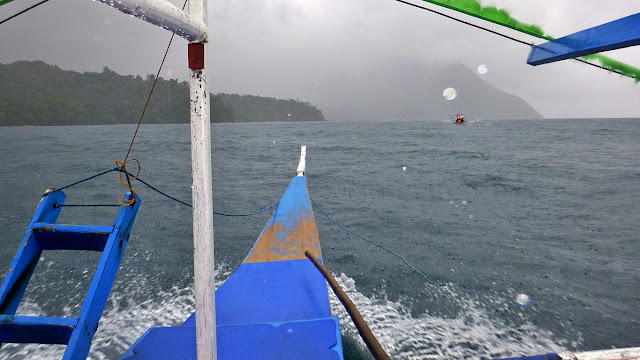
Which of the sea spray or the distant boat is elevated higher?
the distant boat

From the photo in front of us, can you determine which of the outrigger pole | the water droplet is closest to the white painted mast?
the outrigger pole

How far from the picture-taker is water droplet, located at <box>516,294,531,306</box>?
7.15m

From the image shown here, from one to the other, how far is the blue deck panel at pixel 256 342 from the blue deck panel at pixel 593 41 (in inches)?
129

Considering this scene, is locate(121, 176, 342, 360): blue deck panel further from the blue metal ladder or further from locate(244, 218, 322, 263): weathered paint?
the blue metal ladder

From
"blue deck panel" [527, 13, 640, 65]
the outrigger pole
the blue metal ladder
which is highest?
"blue deck panel" [527, 13, 640, 65]

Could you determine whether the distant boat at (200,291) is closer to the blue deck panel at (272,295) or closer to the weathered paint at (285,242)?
the blue deck panel at (272,295)

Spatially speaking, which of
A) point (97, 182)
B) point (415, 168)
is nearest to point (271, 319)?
point (97, 182)

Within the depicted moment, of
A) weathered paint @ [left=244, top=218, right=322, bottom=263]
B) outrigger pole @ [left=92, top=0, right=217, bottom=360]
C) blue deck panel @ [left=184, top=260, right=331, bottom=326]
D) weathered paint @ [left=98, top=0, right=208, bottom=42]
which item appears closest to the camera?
weathered paint @ [left=98, top=0, right=208, bottom=42]

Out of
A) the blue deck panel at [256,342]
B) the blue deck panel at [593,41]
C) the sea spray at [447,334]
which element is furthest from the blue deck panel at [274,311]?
the blue deck panel at [593,41]

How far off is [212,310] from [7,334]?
1.99 m

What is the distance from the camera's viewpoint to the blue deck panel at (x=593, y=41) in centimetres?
201

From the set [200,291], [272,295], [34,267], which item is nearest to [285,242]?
[272,295]

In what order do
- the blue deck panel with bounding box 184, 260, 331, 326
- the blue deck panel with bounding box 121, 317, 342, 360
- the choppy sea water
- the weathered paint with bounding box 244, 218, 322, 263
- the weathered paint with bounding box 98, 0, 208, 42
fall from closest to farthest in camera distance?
1. the weathered paint with bounding box 98, 0, 208, 42
2. the blue deck panel with bounding box 121, 317, 342, 360
3. the blue deck panel with bounding box 184, 260, 331, 326
4. the choppy sea water
5. the weathered paint with bounding box 244, 218, 322, 263

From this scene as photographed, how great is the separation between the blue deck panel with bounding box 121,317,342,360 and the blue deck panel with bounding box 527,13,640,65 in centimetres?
327
